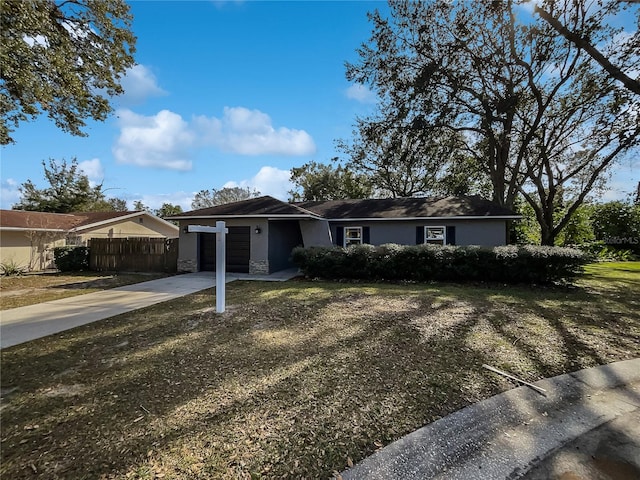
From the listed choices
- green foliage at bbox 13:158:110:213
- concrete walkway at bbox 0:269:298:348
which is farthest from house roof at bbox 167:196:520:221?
green foliage at bbox 13:158:110:213

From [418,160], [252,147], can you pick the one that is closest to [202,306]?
[418,160]

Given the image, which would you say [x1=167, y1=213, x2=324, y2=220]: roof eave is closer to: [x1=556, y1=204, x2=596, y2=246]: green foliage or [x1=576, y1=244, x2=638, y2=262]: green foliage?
[x1=556, y1=204, x2=596, y2=246]: green foliage

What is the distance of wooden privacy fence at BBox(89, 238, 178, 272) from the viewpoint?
47.1ft

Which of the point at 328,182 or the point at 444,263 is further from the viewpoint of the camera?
the point at 328,182

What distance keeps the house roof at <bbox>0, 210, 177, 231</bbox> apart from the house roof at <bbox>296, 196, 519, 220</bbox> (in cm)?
1247

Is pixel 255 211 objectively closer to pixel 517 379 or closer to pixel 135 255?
pixel 135 255

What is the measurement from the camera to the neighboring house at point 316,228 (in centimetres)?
1335

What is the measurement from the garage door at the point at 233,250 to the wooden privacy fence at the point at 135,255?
1381 millimetres

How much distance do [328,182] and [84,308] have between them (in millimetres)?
25662

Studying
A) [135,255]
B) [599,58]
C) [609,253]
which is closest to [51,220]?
[135,255]

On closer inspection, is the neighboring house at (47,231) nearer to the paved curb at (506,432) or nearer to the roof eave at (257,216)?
the roof eave at (257,216)

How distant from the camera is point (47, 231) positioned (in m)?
16.8

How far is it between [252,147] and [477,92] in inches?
577

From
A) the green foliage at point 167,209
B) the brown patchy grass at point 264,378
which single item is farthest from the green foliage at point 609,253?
the green foliage at point 167,209
